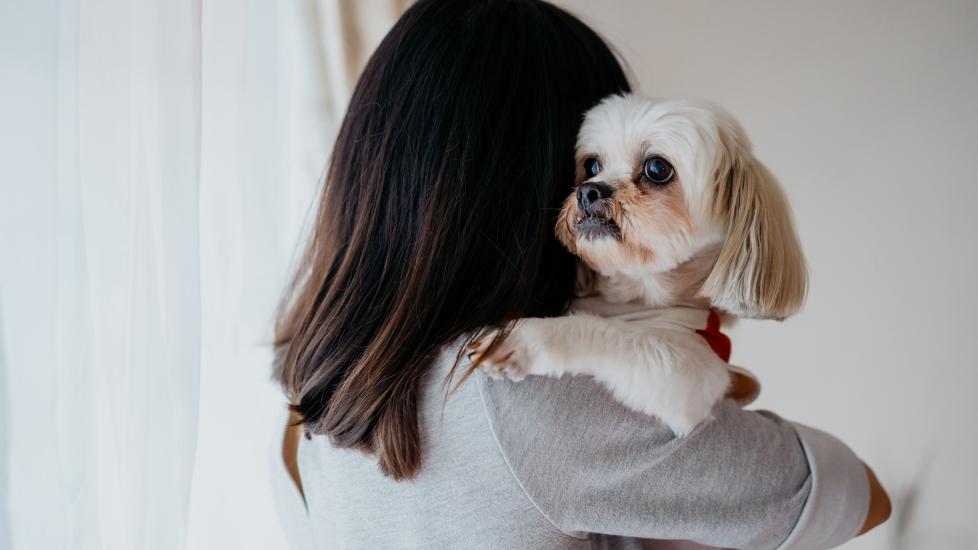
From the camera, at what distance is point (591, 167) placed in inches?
42.1

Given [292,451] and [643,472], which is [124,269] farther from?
[643,472]

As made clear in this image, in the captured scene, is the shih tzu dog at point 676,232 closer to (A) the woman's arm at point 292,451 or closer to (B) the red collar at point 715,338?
(B) the red collar at point 715,338

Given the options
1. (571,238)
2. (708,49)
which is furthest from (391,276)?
(708,49)

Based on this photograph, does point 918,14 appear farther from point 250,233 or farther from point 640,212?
point 250,233

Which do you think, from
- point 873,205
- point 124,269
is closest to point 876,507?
point 873,205

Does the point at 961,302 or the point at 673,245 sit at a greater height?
the point at 673,245

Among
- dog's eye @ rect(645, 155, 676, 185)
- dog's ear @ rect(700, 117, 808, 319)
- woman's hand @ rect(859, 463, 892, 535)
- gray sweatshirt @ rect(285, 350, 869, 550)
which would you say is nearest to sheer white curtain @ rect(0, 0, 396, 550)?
gray sweatshirt @ rect(285, 350, 869, 550)

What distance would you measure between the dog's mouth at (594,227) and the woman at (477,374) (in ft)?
0.17

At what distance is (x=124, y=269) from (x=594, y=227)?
2.03ft

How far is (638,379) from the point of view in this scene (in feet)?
2.75

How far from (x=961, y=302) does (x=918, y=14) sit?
1.69 feet

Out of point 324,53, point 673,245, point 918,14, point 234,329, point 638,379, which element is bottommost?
point 234,329

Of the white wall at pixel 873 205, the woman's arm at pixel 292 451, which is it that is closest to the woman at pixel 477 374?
the woman's arm at pixel 292 451

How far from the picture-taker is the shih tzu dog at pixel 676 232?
3.22 feet
